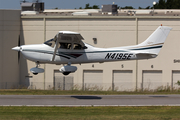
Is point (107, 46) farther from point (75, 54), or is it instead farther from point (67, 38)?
point (67, 38)

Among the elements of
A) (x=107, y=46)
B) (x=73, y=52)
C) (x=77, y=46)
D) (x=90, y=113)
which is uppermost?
(x=77, y=46)

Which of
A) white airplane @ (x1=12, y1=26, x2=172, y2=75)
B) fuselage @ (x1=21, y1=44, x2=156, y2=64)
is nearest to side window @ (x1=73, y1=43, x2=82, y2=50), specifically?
white airplane @ (x1=12, y1=26, x2=172, y2=75)

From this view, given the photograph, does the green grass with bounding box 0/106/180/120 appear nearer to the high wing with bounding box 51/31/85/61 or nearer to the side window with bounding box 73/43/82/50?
the high wing with bounding box 51/31/85/61

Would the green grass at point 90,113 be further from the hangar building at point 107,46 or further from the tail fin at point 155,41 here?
the hangar building at point 107,46

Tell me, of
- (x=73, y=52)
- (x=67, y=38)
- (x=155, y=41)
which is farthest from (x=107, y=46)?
(x=67, y=38)

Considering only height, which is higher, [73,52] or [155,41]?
[155,41]

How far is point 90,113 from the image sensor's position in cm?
1748

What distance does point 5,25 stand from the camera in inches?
1372

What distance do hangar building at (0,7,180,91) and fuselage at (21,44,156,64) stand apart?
39.8 feet

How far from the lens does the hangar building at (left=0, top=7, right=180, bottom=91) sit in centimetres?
3559

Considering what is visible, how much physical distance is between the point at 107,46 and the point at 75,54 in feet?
44.7

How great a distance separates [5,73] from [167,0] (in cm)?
7340

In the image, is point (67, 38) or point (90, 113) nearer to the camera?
point (90, 113)

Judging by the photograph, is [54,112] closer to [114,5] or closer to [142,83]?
[142,83]
